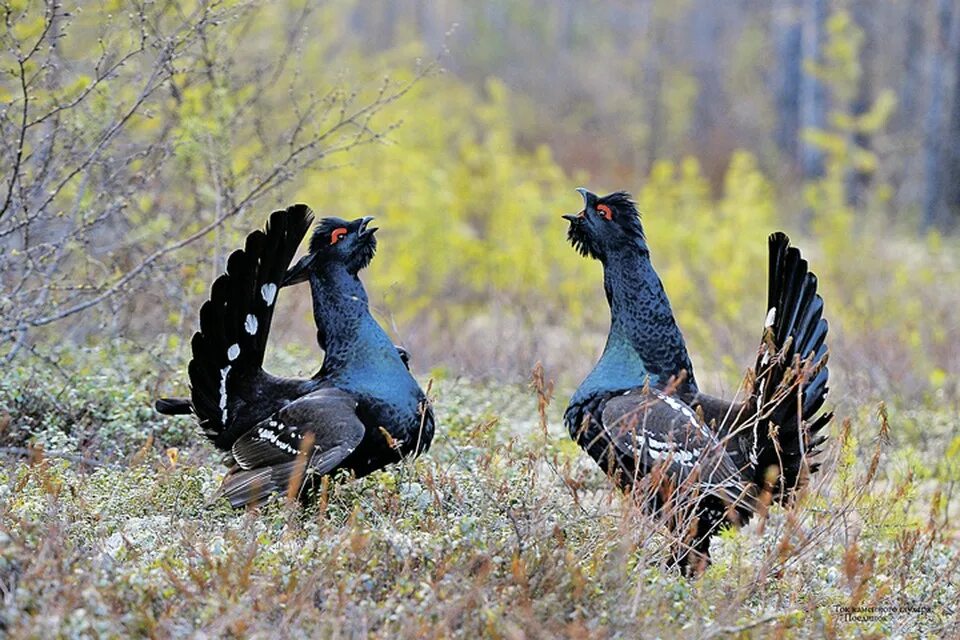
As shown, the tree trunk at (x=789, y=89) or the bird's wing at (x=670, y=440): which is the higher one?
the tree trunk at (x=789, y=89)

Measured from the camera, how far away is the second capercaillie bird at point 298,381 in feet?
16.0

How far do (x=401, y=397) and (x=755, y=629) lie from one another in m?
1.94

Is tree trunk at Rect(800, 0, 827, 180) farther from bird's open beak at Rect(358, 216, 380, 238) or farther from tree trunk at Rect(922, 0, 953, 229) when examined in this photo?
bird's open beak at Rect(358, 216, 380, 238)

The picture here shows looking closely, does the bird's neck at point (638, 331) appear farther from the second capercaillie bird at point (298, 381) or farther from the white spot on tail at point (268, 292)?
the white spot on tail at point (268, 292)

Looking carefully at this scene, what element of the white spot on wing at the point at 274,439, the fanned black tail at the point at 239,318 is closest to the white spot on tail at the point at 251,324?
the fanned black tail at the point at 239,318

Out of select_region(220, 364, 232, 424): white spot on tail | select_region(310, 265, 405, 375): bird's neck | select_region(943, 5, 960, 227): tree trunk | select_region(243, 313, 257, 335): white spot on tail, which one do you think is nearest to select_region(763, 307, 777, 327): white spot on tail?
select_region(310, 265, 405, 375): bird's neck

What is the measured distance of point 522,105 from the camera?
35656 mm

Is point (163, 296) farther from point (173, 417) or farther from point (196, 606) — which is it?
point (196, 606)

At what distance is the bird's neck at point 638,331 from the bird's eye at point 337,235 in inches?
49.2

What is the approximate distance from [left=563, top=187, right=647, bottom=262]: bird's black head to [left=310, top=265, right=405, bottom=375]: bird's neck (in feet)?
3.49

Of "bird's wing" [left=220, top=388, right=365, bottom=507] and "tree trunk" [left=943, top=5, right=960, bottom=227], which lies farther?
"tree trunk" [left=943, top=5, right=960, bottom=227]

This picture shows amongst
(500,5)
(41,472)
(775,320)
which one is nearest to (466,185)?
(775,320)

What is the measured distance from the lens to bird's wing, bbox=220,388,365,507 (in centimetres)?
477

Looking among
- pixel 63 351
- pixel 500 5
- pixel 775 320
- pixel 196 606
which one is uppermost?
pixel 500 5
